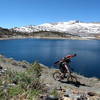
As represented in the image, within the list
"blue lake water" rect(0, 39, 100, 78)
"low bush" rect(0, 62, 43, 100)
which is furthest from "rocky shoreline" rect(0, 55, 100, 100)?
"blue lake water" rect(0, 39, 100, 78)

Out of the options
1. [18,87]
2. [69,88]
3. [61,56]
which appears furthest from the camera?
[61,56]

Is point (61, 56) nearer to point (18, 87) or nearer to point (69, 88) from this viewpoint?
point (69, 88)

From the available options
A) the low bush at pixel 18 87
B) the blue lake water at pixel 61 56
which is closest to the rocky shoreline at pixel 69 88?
the low bush at pixel 18 87

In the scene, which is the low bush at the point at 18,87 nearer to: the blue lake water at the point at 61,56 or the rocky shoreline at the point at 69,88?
the rocky shoreline at the point at 69,88

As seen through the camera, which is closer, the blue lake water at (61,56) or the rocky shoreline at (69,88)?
the rocky shoreline at (69,88)

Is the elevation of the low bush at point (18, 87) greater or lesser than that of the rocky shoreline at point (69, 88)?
greater

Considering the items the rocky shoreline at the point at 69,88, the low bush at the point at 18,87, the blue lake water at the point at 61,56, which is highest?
the low bush at the point at 18,87

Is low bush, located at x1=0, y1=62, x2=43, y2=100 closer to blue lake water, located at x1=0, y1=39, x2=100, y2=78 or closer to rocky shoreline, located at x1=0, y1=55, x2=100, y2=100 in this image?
rocky shoreline, located at x1=0, y1=55, x2=100, y2=100

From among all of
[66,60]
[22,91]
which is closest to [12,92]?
[22,91]

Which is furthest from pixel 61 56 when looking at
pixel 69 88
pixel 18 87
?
pixel 18 87

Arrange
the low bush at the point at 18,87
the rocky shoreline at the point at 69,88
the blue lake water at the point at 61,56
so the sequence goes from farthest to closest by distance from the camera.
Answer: the blue lake water at the point at 61,56, the rocky shoreline at the point at 69,88, the low bush at the point at 18,87

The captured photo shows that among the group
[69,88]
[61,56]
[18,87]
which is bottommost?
[61,56]

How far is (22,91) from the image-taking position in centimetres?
794

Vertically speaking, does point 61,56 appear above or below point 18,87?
below
